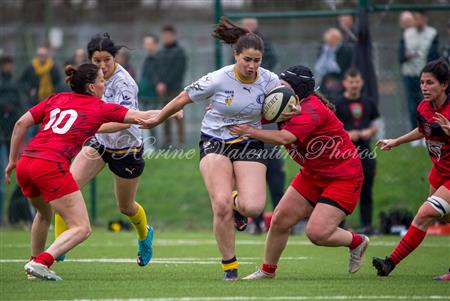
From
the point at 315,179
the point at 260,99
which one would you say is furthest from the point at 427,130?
the point at 260,99

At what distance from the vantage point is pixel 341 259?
9078 mm

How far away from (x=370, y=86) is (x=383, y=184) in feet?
7.21

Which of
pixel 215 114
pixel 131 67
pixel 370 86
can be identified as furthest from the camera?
pixel 131 67

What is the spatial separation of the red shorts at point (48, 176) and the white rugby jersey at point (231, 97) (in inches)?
47.3

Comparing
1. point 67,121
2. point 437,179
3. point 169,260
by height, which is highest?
point 67,121

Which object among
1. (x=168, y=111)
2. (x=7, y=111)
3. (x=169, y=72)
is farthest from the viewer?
(x=7, y=111)

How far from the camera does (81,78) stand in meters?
7.18

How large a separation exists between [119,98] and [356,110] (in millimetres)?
4080

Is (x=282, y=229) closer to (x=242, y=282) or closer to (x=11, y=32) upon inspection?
(x=242, y=282)

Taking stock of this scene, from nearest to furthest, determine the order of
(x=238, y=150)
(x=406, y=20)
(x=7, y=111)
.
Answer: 1. (x=238, y=150)
2. (x=406, y=20)
3. (x=7, y=111)

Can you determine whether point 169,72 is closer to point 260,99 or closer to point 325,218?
point 260,99

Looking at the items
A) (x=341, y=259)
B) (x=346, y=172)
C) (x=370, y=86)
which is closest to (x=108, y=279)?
(x=346, y=172)

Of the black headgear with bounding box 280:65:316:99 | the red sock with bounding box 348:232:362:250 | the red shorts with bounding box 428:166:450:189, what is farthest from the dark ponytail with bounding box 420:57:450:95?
the red sock with bounding box 348:232:362:250

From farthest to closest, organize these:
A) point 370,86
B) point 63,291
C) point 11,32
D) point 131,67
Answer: point 11,32 < point 131,67 < point 370,86 < point 63,291
